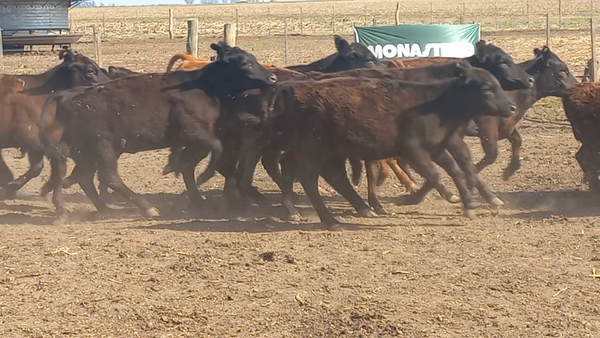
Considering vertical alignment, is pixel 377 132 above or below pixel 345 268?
above

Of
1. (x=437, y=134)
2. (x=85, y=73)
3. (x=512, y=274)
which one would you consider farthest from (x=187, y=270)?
(x=85, y=73)

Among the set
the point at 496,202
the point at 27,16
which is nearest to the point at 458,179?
the point at 496,202

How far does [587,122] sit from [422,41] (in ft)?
21.2

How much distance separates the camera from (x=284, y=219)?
9289mm

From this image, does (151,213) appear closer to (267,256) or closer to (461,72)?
A: (267,256)

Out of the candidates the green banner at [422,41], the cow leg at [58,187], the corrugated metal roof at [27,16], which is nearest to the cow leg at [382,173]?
the cow leg at [58,187]

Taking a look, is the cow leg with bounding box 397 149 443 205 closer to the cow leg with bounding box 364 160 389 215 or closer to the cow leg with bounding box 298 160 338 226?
the cow leg with bounding box 364 160 389 215

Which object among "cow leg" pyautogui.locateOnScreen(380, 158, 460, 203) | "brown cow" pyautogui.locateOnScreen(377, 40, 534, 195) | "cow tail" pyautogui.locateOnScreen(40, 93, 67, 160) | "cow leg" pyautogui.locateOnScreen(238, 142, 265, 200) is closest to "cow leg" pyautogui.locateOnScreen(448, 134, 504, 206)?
"brown cow" pyautogui.locateOnScreen(377, 40, 534, 195)

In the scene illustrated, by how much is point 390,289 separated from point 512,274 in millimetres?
915

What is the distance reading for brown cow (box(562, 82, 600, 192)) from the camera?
9.88 metres

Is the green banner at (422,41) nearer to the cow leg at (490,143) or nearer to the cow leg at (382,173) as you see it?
the cow leg at (490,143)

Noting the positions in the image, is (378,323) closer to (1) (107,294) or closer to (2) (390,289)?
(2) (390,289)

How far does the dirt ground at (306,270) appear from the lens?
574 cm

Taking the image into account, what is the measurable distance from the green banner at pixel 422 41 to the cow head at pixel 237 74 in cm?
650
